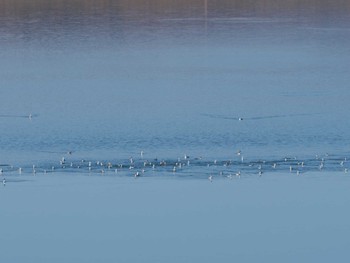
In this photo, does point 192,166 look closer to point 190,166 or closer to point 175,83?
point 190,166

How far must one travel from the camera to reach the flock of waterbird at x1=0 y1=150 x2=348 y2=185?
57.1 ft

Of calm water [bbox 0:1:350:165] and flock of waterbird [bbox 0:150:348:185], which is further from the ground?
calm water [bbox 0:1:350:165]

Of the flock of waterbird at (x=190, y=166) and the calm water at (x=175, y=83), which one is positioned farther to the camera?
the calm water at (x=175, y=83)

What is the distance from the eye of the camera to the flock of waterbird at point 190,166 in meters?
17.4

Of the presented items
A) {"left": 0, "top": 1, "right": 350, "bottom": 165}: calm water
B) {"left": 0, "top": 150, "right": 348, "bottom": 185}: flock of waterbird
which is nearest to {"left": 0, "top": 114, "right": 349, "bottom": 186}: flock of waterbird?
{"left": 0, "top": 150, "right": 348, "bottom": 185}: flock of waterbird

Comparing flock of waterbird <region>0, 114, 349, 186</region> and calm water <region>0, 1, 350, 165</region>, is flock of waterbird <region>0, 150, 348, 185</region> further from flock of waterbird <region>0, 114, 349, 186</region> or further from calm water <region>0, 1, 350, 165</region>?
calm water <region>0, 1, 350, 165</region>

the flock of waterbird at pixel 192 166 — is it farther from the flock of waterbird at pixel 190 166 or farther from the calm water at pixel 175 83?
the calm water at pixel 175 83

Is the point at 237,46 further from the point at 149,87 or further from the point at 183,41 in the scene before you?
the point at 149,87

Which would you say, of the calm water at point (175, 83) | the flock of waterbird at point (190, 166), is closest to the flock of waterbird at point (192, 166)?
the flock of waterbird at point (190, 166)

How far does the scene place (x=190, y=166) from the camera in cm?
1778

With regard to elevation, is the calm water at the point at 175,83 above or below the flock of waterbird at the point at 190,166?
above

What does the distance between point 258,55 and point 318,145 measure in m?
11.2

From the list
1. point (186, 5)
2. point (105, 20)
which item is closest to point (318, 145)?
point (105, 20)

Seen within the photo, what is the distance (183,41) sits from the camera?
109 feet
